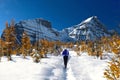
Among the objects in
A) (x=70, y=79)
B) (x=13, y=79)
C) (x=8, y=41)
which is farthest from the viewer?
(x=8, y=41)

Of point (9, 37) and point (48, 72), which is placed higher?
point (9, 37)

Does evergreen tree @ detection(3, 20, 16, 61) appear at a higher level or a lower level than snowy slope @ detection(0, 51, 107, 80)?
higher

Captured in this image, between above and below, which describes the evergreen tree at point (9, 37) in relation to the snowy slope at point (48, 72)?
above

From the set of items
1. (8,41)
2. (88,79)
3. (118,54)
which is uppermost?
(8,41)

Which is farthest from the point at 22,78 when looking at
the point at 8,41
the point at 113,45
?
the point at 8,41

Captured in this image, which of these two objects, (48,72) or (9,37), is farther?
(9,37)

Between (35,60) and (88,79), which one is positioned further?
(35,60)

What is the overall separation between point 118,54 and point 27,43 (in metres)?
38.7

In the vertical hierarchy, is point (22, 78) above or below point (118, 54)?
below

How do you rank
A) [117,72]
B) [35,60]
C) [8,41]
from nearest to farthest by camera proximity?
[117,72]
[35,60]
[8,41]

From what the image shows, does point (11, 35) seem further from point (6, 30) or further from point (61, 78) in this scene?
point (61, 78)

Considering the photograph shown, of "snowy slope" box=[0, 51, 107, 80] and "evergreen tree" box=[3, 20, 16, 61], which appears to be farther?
"evergreen tree" box=[3, 20, 16, 61]

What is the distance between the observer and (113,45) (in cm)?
1152

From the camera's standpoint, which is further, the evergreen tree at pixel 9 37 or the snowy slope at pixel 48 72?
the evergreen tree at pixel 9 37
